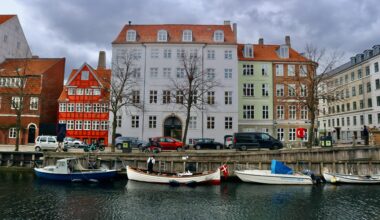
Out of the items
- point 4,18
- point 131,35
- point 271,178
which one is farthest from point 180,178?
point 4,18

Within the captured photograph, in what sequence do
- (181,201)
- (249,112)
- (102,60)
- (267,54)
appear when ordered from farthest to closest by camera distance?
(102,60)
(267,54)
(249,112)
(181,201)

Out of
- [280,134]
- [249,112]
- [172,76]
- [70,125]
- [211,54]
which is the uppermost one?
[211,54]

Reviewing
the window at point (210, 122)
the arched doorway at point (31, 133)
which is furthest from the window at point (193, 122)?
the arched doorway at point (31, 133)

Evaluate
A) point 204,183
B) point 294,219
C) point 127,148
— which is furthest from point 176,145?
point 294,219

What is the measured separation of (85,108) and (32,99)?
8.83 metres

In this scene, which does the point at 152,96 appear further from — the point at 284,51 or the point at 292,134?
the point at 284,51

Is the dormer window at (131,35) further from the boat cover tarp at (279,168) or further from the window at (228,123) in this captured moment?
the boat cover tarp at (279,168)

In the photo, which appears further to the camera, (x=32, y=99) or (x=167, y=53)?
(x=32, y=99)

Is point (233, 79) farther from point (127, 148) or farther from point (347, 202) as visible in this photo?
point (347, 202)

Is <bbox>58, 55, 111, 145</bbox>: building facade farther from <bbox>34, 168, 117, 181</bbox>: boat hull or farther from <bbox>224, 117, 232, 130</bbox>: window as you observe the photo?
<bbox>34, 168, 117, 181</bbox>: boat hull

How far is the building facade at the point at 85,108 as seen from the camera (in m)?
50.3

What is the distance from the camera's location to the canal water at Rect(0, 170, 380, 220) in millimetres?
16656

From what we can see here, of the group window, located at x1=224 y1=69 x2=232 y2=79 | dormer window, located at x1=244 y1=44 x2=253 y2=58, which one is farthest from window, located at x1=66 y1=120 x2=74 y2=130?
dormer window, located at x1=244 y1=44 x2=253 y2=58

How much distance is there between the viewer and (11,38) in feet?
184
